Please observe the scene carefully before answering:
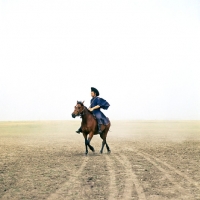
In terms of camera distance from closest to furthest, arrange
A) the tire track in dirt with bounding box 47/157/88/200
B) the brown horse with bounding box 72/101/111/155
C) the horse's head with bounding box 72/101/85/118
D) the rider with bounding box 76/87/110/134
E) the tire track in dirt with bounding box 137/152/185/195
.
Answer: the tire track in dirt with bounding box 47/157/88/200
the tire track in dirt with bounding box 137/152/185/195
the horse's head with bounding box 72/101/85/118
the brown horse with bounding box 72/101/111/155
the rider with bounding box 76/87/110/134

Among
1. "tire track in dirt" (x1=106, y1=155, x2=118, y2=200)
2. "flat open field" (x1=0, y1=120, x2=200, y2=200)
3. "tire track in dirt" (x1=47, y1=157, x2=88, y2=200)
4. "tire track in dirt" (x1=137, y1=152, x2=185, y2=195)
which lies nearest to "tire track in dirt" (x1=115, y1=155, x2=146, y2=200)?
"flat open field" (x1=0, y1=120, x2=200, y2=200)

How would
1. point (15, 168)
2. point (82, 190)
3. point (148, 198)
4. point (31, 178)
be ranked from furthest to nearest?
1. point (15, 168)
2. point (31, 178)
3. point (82, 190)
4. point (148, 198)

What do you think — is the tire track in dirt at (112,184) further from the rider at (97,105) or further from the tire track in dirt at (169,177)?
the rider at (97,105)

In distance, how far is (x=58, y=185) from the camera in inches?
369

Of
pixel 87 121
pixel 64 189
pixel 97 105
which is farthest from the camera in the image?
pixel 97 105

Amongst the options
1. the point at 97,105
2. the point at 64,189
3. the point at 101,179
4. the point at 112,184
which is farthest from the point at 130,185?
the point at 97,105

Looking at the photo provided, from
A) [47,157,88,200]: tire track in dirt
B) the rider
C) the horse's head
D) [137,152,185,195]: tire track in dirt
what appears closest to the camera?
[47,157,88,200]: tire track in dirt

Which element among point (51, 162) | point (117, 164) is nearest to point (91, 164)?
point (117, 164)

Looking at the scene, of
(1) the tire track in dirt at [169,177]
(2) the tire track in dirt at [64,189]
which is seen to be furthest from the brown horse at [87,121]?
(2) the tire track in dirt at [64,189]

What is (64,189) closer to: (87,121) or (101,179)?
(101,179)

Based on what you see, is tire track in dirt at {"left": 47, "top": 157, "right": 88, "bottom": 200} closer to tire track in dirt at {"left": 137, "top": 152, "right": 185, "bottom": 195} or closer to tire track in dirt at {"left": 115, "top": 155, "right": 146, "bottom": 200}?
tire track in dirt at {"left": 115, "top": 155, "right": 146, "bottom": 200}

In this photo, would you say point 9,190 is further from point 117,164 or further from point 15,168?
point 117,164

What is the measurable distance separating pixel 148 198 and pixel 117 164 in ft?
17.5

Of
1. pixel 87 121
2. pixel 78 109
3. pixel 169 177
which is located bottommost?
pixel 169 177
